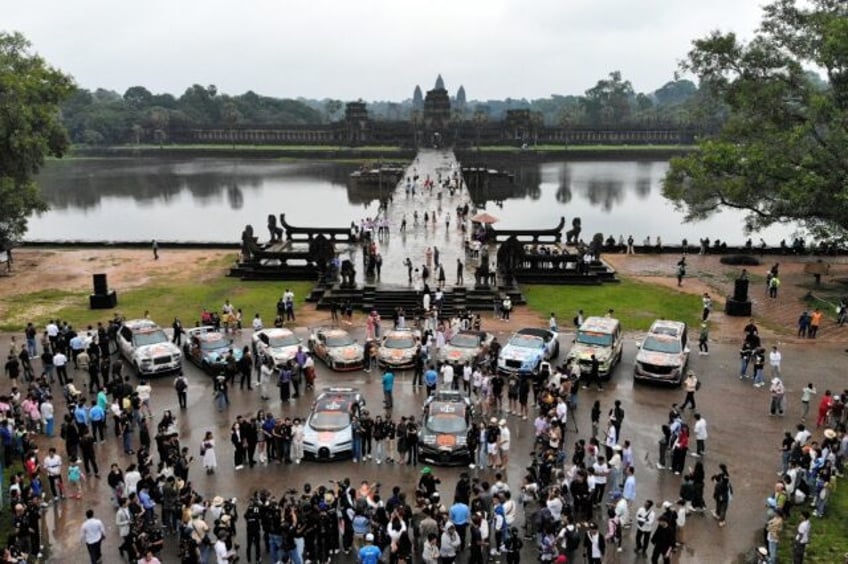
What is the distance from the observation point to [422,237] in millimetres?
44531

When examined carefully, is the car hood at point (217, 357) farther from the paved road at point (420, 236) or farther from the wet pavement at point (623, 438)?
the paved road at point (420, 236)

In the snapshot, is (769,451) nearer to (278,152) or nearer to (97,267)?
(97,267)

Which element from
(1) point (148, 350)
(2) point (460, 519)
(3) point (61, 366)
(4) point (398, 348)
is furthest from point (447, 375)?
(3) point (61, 366)

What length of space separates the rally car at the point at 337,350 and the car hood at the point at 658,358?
8.71m

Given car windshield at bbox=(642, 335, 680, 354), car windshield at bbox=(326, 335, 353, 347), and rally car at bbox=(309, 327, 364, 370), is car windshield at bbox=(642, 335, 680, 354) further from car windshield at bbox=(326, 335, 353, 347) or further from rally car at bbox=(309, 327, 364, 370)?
car windshield at bbox=(326, 335, 353, 347)

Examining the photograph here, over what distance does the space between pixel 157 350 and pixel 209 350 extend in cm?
156

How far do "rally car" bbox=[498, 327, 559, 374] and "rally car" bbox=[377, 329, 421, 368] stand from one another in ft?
9.46

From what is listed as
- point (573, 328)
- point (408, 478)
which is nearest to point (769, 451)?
point (408, 478)

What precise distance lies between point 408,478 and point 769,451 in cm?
887

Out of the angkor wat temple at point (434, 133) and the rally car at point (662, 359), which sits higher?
the angkor wat temple at point (434, 133)

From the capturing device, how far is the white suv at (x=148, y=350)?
22.5 meters

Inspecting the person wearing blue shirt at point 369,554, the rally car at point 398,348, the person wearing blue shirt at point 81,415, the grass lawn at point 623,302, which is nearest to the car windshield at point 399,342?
the rally car at point 398,348

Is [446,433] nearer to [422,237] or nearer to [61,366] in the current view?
[61,366]

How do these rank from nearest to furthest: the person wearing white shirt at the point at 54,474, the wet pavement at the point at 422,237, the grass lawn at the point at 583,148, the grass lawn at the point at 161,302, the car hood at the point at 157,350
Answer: the person wearing white shirt at the point at 54,474 → the car hood at the point at 157,350 → the grass lawn at the point at 161,302 → the wet pavement at the point at 422,237 → the grass lawn at the point at 583,148
